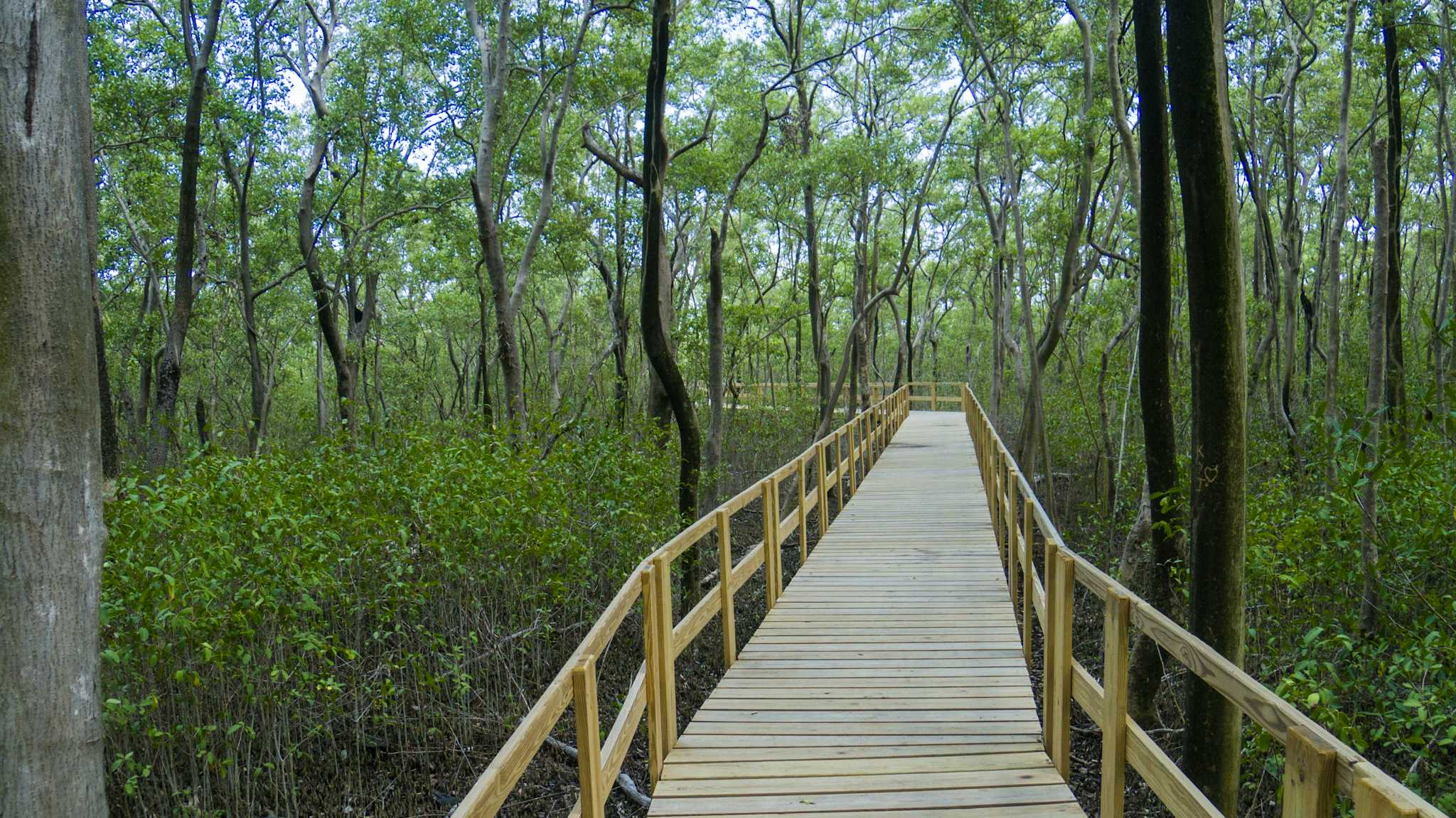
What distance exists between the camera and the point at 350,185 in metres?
18.8

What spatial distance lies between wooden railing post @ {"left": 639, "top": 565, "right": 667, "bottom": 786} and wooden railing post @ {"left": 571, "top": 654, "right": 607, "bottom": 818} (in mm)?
921

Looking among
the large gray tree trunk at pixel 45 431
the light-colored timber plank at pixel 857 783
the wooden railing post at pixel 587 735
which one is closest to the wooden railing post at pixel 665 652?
the light-colored timber plank at pixel 857 783

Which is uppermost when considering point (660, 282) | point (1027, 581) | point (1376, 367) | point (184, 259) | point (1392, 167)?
point (1392, 167)

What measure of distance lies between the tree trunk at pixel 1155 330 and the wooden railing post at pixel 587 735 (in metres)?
4.00

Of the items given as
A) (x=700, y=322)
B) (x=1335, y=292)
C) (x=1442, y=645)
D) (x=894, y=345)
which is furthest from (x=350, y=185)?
(x=894, y=345)

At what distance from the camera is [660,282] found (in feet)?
33.2

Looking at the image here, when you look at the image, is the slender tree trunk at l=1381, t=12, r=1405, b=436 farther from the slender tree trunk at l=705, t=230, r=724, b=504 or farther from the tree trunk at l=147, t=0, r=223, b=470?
the tree trunk at l=147, t=0, r=223, b=470

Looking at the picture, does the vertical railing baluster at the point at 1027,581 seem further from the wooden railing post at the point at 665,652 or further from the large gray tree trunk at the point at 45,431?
the large gray tree trunk at the point at 45,431

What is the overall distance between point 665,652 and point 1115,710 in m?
1.85

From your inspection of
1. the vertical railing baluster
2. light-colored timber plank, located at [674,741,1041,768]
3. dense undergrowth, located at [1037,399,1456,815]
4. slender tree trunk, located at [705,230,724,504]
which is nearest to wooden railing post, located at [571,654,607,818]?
light-colored timber plank, located at [674,741,1041,768]

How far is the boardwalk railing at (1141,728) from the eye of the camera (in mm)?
1782

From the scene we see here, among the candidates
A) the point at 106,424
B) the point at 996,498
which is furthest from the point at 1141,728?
the point at 106,424

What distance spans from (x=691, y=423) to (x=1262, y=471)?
9652mm

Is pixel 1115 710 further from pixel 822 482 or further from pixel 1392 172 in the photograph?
pixel 1392 172
